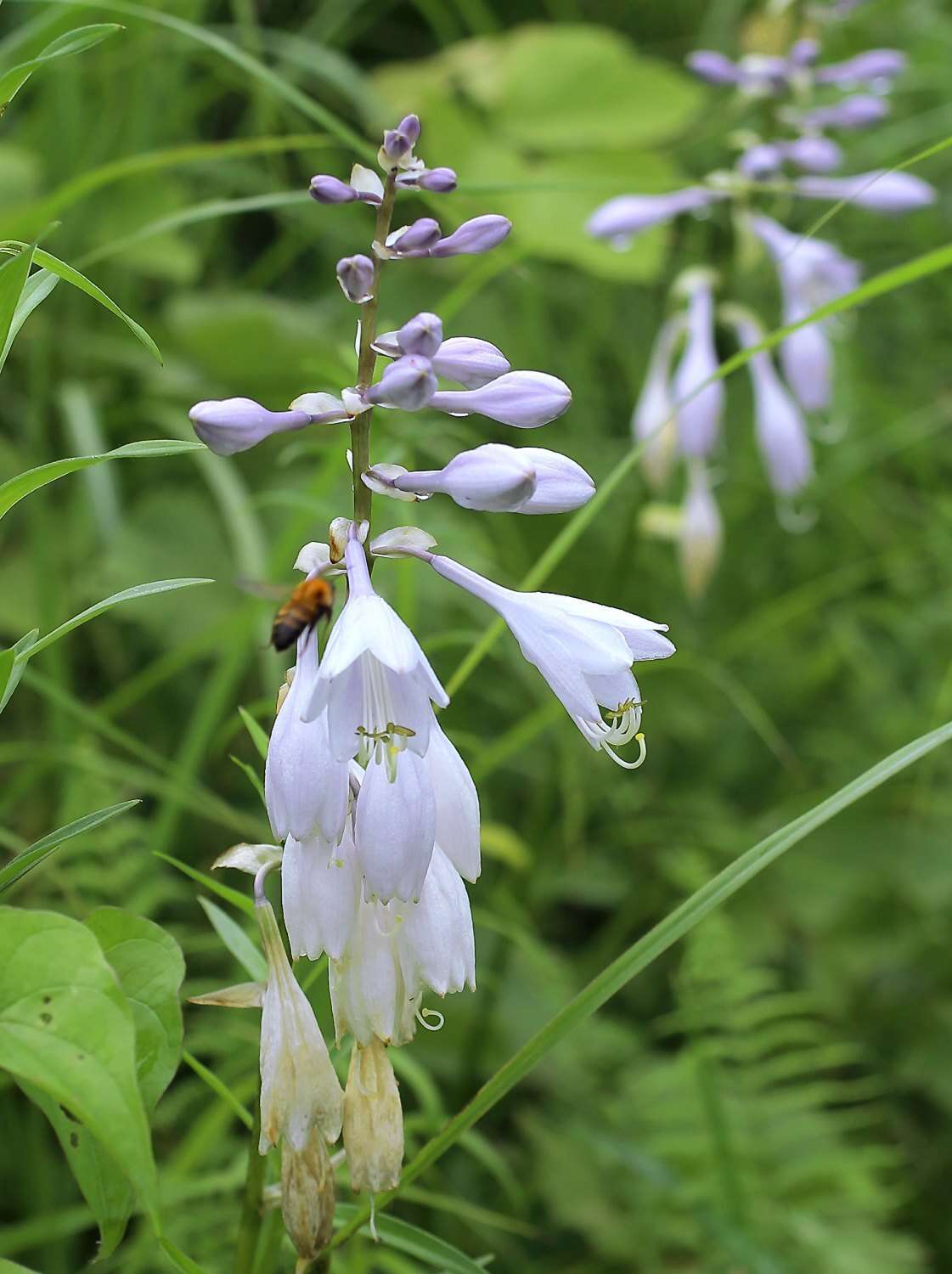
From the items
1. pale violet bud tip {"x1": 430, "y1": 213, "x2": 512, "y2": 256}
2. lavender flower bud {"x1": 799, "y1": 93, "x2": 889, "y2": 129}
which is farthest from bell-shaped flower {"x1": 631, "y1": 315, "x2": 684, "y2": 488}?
pale violet bud tip {"x1": 430, "y1": 213, "x2": 512, "y2": 256}

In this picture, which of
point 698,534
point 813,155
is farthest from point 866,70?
point 698,534

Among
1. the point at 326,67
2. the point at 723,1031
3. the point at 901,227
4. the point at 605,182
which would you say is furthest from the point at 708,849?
the point at 901,227

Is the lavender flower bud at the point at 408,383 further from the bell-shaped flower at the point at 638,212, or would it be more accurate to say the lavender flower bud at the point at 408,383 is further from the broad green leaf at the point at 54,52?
the bell-shaped flower at the point at 638,212

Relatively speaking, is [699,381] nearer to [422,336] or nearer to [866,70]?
[866,70]

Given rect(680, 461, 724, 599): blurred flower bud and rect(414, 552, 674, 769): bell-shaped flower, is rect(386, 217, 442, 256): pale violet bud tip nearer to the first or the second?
rect(414, 552, 674, 769): bell-shaped flower

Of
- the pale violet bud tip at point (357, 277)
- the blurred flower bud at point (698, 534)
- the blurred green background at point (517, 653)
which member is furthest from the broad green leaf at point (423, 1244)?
the blurred flower bud at point (698, 534)

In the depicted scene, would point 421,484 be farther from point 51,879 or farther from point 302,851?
point 51,879
